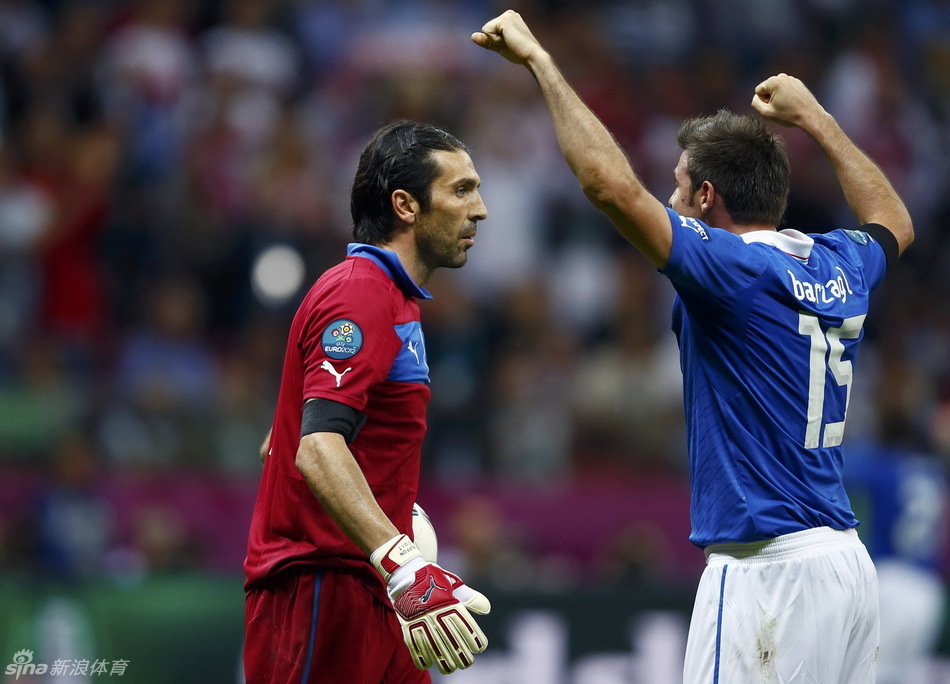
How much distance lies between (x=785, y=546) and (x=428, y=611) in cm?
116

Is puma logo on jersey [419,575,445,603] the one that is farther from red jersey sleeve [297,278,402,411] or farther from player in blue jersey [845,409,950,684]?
player in blue jersey [845,409,950,684]

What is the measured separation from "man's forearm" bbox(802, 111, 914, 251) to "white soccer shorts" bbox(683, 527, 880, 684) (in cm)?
136

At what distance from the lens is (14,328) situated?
403 inches

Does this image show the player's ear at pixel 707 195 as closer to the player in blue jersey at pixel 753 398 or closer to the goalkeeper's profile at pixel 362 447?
the player in blue jersey at pixel 753 398

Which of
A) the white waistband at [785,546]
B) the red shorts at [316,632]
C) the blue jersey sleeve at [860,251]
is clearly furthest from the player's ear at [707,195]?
the red shorts at [316,632]

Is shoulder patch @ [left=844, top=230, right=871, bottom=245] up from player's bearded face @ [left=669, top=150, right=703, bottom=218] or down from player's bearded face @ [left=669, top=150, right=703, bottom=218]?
down

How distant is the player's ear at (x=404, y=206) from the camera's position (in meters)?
4.61

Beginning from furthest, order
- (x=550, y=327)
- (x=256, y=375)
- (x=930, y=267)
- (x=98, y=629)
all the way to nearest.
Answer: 1. (x=930, y=267)
2. (x=550, y=327)
3. (x=256, y=375)
4. (x=98, y=629)

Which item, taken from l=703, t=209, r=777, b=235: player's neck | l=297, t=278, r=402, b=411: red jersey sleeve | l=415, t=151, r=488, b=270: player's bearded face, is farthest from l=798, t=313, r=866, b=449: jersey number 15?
l=297, t=278, r=402, b=411: red jersey sleeve

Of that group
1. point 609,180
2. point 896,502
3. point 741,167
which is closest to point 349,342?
point 609,180

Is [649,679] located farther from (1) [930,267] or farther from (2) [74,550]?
(1) [930,267]

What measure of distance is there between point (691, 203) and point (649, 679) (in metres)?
4.16

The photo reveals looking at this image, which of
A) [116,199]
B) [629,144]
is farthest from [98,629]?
[629,144]

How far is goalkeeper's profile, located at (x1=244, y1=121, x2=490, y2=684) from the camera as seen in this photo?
400 cm
